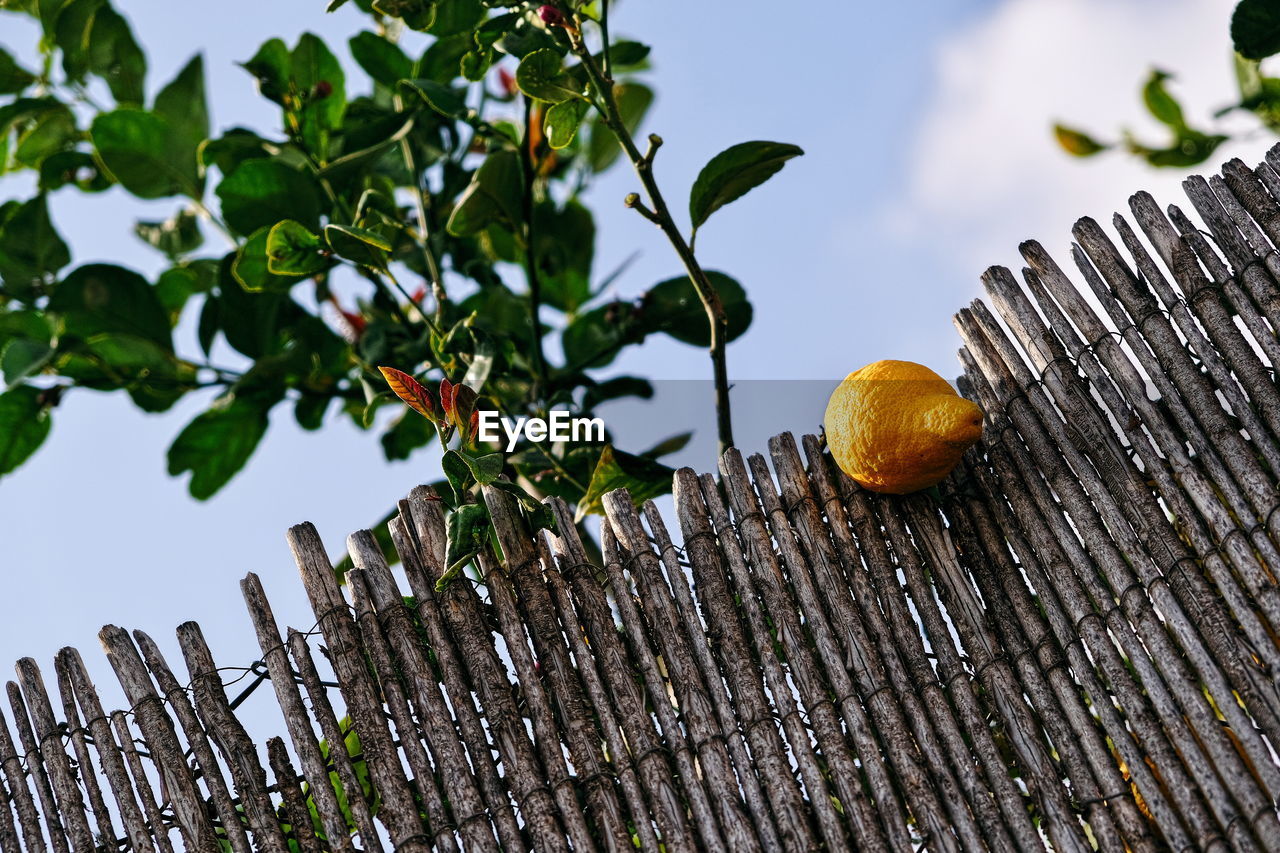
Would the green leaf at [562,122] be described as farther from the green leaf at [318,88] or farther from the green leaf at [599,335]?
the green leaf at [318,88]

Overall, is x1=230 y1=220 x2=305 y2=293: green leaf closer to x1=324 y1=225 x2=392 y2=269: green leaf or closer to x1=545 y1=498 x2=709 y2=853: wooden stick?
x1=324 y1=225 x2=392 y2=269: green leaf

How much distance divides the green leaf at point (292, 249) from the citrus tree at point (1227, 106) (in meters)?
1.00

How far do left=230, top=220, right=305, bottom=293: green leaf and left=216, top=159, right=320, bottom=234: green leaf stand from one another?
0.02 m

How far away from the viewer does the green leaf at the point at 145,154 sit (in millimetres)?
1598

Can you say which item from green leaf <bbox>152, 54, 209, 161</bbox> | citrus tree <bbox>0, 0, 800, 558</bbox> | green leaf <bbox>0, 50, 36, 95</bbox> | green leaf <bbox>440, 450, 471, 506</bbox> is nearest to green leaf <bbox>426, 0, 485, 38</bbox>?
citrus tree <bbox>0, 0, 800, 558</bbox>

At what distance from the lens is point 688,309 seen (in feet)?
5.21

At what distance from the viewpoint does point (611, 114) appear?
1208 millimetres

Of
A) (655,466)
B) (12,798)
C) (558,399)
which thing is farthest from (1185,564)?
(12,798)

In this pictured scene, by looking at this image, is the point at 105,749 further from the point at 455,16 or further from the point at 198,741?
the point at 455,16

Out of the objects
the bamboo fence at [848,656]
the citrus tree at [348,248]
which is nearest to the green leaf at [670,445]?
the citrus tree at [348,248]

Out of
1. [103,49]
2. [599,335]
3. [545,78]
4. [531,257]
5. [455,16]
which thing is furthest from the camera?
[103,49]

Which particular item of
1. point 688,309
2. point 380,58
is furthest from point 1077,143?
point 380,58

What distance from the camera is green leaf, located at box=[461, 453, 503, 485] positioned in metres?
1.05

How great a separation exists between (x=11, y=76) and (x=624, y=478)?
1245 mm
